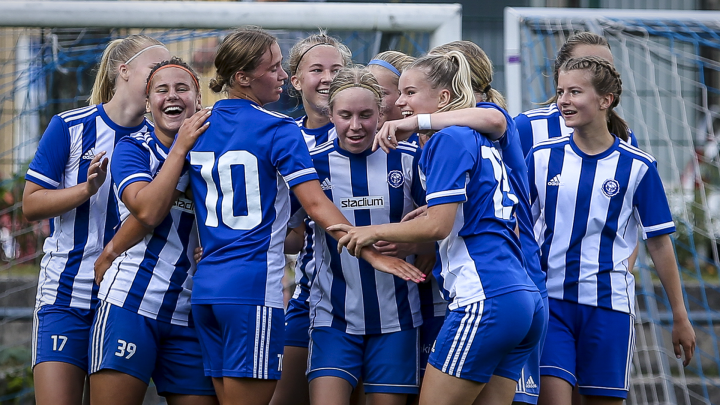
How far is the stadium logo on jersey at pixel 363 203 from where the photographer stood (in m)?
3.16

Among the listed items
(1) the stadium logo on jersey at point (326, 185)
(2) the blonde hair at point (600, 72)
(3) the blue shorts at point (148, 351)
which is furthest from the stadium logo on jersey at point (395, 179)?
(3) the blue shorts at point (148, 351)

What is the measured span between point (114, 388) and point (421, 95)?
1726mm

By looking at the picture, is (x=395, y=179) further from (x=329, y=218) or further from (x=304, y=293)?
(x=304, y=293)

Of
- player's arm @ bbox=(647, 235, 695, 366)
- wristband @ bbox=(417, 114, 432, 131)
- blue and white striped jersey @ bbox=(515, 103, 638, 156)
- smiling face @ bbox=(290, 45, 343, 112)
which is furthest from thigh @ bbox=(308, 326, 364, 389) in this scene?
player's arm @ bbox=(647, 235, 695, 366)

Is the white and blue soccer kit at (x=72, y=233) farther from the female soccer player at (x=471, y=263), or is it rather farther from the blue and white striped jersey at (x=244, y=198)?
the female soccer player at (x=471, y=263)

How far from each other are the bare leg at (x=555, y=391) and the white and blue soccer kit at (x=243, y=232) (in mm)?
1245

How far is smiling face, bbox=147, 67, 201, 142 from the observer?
308 centimetres

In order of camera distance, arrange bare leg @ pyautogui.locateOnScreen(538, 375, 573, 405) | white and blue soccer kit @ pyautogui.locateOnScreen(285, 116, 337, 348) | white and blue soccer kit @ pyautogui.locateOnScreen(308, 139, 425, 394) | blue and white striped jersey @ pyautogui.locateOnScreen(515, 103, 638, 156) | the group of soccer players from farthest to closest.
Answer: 1. blue and white striped jersey @ pyautogui.locateOnScreen(515, 103, 638, 156)
2. white and blue soccer kit @ pyautogui.locateOnScreen(285, 116, 337, 348)
3. bare leg @ pyautogui.locateOnScreen(538, 375, 573, 405)
4. white and blue soccer kit @ pyautogui.locateOnScreen(308, 139, 425, 394)
5. the group of soccer players

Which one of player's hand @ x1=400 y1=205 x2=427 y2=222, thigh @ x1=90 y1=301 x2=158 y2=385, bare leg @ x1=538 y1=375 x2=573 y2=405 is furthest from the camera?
bare leg @ x1=538 y1=375 x2=573 y2=405

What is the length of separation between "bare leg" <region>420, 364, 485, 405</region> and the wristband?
3.08 ft

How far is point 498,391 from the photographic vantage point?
2906 millimetres

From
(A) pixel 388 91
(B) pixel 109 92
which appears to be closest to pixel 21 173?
(B) pixel 109 92

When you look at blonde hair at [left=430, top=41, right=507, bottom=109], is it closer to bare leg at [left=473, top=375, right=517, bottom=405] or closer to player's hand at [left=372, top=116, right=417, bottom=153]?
player's hand at [left=372, top=116, right=417, bottom=153]

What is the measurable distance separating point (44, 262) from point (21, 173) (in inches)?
119
